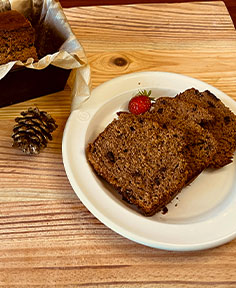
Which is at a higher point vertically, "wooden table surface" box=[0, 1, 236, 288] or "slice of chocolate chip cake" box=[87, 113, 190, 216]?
"slice of chocolate chip cake" box=[87, 113, 190, 216]

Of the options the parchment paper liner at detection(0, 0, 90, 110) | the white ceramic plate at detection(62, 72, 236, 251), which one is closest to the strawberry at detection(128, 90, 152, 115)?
the white ceramic plate at detection(62, 72, 236, 251)

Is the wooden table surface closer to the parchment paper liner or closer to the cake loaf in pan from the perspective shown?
the parchment paper liner

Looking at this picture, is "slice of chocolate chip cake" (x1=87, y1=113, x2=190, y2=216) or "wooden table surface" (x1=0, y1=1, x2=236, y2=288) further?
"slice of chocolate chip cake" (x1=87, y1=113, x2=190, y2=216)

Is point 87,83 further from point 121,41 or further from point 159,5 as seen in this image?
point 159,5

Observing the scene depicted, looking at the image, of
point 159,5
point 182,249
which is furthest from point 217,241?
point 159,5

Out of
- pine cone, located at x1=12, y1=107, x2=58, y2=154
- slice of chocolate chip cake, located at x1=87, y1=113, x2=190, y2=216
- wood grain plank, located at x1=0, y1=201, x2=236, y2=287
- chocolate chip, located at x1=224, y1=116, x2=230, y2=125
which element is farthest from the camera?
chocolate chip, located at x1=224, y1=116, x2=230, y2=125

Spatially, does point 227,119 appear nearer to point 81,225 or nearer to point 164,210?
point 164,210
